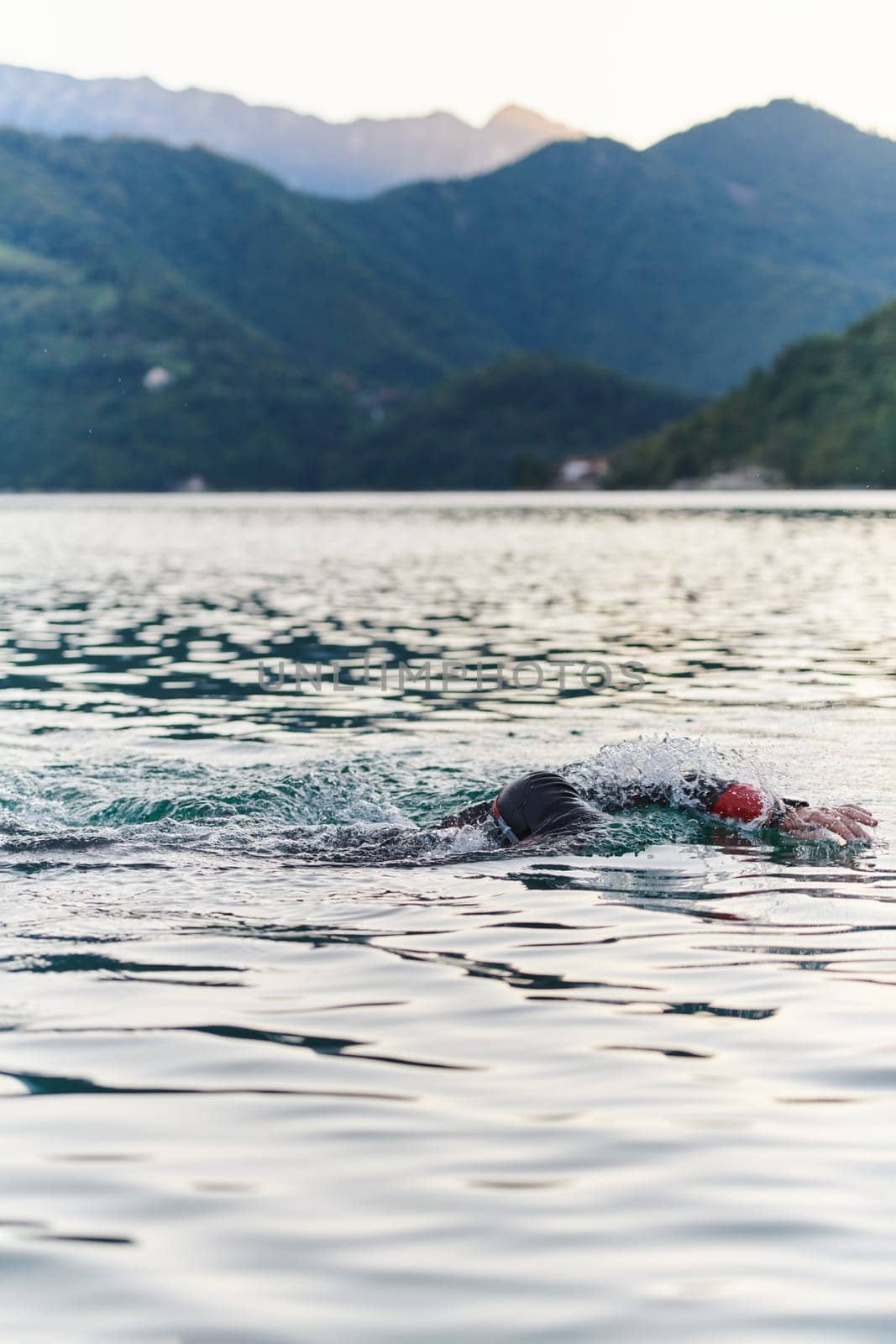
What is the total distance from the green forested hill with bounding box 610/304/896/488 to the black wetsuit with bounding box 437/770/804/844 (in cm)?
15514

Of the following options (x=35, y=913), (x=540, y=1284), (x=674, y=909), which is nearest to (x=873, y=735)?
(x=674, y=909)

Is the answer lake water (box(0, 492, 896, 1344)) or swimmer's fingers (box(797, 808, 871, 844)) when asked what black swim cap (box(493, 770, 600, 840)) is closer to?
lake water (box(0, 492, 896, 1344))

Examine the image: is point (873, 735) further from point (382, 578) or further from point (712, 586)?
point (382, 578)

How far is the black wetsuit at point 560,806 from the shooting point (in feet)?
35.9

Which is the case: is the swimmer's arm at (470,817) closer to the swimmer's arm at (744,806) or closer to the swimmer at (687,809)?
the swimmer at (687,809)

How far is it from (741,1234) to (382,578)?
126 ft

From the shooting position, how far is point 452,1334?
4.21 metres

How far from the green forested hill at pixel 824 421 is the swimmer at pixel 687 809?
155138mm

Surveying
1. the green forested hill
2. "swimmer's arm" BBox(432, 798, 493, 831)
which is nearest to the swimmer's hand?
"swimmer's arm" BBox(432, 798, 493, 831)

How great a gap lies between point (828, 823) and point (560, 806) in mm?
1852

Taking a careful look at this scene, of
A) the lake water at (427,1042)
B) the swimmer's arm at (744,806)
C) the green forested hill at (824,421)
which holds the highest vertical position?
the green forested hill at (824,421)

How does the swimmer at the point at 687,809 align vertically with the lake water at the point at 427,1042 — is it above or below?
above

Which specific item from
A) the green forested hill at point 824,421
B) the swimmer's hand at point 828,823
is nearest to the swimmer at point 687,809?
the swimmer's hand at point 828,823

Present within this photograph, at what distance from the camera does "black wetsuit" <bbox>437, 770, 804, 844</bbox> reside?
1095 cm
